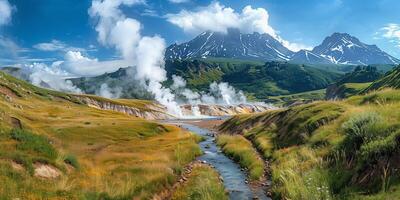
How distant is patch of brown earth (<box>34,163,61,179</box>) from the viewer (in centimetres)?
2734

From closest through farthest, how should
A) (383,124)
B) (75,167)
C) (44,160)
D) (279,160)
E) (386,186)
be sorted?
(386,186) < (383,124) < (44,160) < (75,167) < (279,160)

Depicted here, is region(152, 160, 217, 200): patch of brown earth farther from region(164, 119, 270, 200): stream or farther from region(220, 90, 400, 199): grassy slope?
region(220, 90, 400, 199): grassy slope

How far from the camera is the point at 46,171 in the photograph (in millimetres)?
28406

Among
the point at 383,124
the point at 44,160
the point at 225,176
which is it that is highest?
the point at 383,124

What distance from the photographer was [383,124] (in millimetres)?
24844

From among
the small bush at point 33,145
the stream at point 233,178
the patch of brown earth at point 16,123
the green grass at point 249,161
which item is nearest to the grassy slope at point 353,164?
the stream at point 233,178

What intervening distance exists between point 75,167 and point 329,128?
74.7 feet

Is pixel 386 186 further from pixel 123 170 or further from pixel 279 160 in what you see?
pixel 123 170

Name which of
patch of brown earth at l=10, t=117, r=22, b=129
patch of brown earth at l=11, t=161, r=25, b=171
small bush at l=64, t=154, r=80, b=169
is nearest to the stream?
small bush at l=64, t=154, r=80, b=169

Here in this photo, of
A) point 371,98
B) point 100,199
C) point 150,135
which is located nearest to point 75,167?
point 100,199

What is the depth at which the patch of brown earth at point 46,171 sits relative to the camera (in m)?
27.3

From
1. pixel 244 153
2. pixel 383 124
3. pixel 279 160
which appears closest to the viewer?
pixel 383 124

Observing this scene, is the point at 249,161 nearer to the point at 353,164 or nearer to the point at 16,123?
the point at 353,164

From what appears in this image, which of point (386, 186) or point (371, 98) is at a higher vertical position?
point (371, 98)
